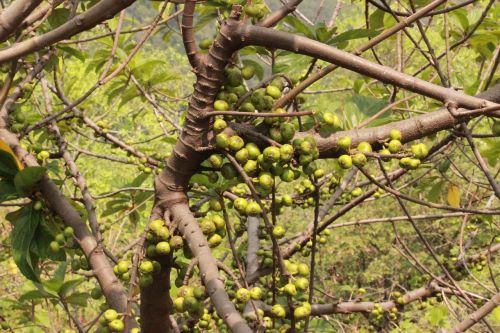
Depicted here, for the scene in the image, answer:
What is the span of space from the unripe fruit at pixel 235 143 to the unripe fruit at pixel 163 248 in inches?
13.0

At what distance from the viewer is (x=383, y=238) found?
1345cm

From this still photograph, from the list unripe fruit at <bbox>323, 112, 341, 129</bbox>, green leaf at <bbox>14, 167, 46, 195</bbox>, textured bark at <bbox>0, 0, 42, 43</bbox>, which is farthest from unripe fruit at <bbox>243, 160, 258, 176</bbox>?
green leaf at <bbox>14, 167, 46, 195</bbox>

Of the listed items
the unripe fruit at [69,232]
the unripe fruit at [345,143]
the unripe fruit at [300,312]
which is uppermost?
the unripe fruit at [69,232]

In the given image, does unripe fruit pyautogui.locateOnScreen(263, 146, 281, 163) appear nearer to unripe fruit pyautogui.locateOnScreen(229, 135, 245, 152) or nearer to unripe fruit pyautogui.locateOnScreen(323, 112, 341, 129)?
unripe fruit pyautogui.locateOnScreen(229, 135, 245, 152)

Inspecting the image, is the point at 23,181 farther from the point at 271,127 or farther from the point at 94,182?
the point at 94,182

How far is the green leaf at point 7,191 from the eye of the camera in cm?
195

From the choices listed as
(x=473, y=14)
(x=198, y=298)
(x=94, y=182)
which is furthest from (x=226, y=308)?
(x=94, y=182)

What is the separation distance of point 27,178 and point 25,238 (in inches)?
10.3

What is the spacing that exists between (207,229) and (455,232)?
12.6 meters

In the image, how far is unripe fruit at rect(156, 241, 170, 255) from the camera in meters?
1.38

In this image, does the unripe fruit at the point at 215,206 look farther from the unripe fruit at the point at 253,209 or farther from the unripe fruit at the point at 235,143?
the unripe fruit at the point at 235,143

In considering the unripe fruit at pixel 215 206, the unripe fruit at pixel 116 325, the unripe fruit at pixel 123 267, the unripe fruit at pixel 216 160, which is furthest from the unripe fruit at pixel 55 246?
the unripe fruit at pixel 216 160

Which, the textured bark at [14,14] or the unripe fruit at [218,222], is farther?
the unripe fruit at [218,222]

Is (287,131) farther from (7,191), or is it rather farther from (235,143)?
(7,191)
